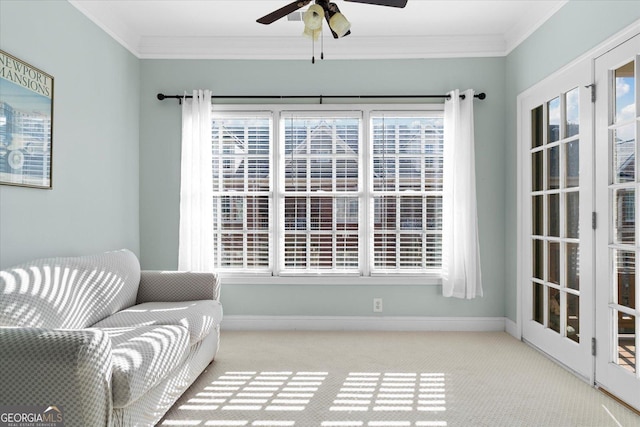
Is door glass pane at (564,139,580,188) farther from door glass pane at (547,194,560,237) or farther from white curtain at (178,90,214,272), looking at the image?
white curtain at (178,90,214,272)

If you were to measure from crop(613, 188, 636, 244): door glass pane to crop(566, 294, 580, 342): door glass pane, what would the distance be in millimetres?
634

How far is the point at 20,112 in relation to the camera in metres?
2.64

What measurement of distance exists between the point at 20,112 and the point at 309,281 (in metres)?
2.70

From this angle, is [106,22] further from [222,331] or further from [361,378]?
[361,378]

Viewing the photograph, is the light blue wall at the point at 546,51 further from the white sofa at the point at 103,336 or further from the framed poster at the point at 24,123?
the framed poster at the point at 24,123

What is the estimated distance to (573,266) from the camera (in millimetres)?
3146

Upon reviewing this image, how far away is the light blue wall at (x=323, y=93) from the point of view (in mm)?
4254

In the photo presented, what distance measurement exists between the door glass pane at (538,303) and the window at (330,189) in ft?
2.96

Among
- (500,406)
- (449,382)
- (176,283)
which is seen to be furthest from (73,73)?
(500,406)

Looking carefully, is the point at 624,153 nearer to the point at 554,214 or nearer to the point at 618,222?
the point at 618,222

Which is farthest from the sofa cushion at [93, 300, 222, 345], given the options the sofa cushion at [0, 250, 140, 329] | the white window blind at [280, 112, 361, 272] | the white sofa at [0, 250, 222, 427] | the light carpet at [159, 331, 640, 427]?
the white window blind at [280, 112, 361, 272]

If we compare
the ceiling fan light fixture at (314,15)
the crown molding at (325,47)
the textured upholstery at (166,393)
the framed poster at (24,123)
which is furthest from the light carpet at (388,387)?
the crown molding at (325,47)

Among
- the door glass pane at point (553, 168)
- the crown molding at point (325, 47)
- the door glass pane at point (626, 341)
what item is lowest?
the door glass pane at point (626, 341)

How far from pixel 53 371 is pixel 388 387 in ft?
6.53
